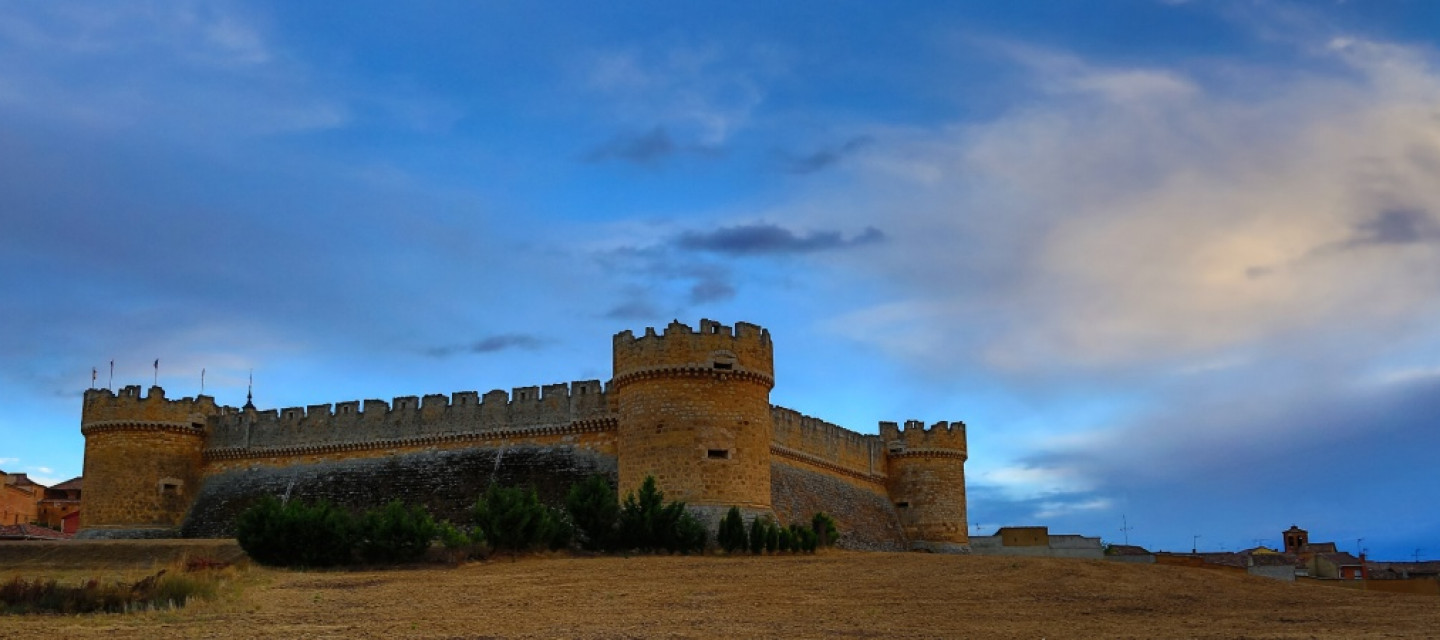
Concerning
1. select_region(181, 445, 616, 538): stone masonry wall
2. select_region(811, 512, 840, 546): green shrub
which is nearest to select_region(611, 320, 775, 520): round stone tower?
select_region(811, 512, 840, 546): green shrub

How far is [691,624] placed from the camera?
1519 cm

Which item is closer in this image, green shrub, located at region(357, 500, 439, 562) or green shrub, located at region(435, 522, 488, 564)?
green shrub, located at region(357, 500, 439, 562)

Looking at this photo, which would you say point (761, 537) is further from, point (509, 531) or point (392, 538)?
point (392, 538)

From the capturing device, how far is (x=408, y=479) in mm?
32875

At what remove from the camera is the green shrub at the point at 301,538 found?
78.6ft

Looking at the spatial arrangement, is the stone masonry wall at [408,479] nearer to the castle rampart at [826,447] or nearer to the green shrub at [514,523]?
the green shrub at [514,523]

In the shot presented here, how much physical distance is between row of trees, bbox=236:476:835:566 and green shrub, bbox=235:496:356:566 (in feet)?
0.06

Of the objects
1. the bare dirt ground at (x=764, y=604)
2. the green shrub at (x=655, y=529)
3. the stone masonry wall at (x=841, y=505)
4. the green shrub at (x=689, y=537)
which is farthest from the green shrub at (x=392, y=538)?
the stone masonry wall at (x=841, y=505)

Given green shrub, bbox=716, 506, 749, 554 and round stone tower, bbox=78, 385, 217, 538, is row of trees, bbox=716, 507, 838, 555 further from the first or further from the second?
round stone tower, bbox=78, 385, 217, 538

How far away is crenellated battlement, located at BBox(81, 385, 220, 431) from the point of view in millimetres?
35500

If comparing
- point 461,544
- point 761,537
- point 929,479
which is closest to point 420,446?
point 461,544

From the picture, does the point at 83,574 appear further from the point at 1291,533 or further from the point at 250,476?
the point at 1291,533

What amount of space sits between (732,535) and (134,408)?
1856 cm

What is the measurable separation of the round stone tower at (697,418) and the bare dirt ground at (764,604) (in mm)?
3035
